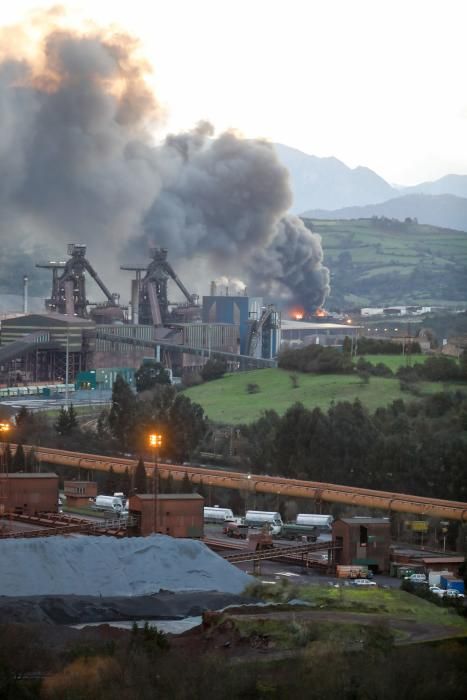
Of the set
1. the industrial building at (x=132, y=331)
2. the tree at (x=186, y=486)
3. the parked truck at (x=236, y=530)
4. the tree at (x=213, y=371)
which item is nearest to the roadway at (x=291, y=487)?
the tree at (x=186, y=486)

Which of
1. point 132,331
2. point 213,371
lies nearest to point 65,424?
point 213,371

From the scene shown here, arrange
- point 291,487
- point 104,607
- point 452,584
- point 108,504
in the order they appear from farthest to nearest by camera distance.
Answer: point 291,487 → point 108,504 → point 452,584 → point 104,607

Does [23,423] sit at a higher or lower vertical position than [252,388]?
lower

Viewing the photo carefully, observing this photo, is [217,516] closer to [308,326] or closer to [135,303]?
[135,303]

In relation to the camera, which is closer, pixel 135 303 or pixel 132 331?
pixel 132 331

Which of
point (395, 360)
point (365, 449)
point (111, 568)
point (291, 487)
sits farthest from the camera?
point (395, 360)

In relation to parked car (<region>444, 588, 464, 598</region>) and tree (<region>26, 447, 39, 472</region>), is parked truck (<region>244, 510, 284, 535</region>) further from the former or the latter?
tree (<region>26, 447, 39, 472</region>)

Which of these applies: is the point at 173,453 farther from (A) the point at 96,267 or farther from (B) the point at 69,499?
(A) the point at 96,267
